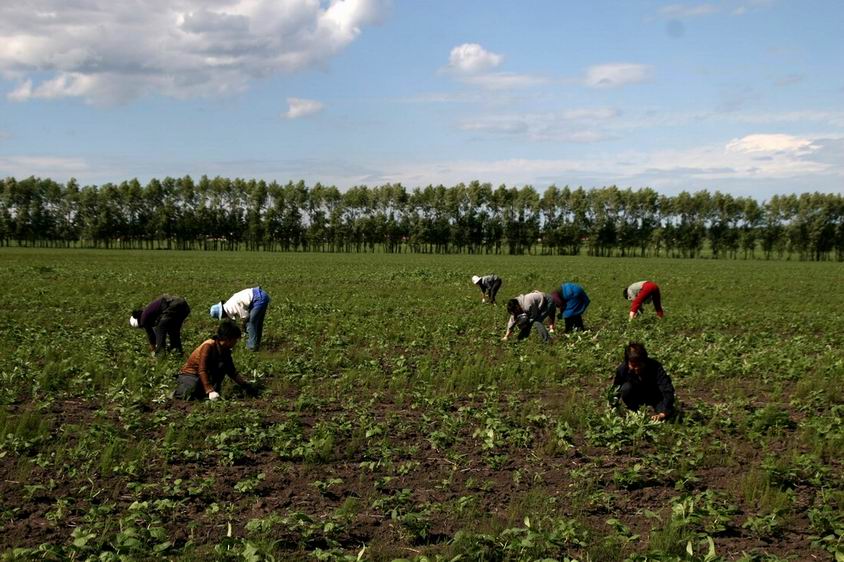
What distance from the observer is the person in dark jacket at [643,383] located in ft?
27.3

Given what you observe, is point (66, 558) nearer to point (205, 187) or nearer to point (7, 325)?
point (7, 325)

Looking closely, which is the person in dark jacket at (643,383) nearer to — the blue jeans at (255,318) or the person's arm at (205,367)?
the person's arm at (205,367)

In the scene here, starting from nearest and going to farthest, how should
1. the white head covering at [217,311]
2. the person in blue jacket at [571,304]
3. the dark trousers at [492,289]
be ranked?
the white head covering at [217,311] < the person in blue jacket at [571,304] < the dark trousers at [492,289]

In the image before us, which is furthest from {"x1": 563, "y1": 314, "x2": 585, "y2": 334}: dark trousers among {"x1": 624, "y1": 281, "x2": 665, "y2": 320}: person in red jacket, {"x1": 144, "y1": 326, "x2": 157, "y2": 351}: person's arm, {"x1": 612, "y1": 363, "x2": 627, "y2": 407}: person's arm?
{"x1": 144, "y1": 326, "x2": 157, "y2": 351}: person's arm

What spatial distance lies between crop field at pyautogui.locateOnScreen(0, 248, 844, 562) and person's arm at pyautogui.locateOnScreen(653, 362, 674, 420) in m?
0.32

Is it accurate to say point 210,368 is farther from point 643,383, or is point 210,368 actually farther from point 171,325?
point 643,383

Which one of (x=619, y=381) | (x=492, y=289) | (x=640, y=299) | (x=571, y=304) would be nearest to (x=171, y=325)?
(x=619, y=381)

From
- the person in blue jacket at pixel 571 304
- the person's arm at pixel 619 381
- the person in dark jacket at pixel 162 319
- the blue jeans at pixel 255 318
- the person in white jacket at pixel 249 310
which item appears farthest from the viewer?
the person in blue jacket at pixel 571 304

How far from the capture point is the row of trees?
360 ft

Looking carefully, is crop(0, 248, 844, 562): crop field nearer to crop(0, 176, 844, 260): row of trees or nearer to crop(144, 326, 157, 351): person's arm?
crop(144, 326, 157, 351): person's arm

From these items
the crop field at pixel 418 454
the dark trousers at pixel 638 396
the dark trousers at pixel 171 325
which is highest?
the dark trousers at pixel 171 325

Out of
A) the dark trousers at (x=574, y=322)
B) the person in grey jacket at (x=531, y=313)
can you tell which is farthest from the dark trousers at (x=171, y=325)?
the dark trousers at (x=574, y=322)

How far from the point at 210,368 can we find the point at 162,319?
2940mm

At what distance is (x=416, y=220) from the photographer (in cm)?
11938
